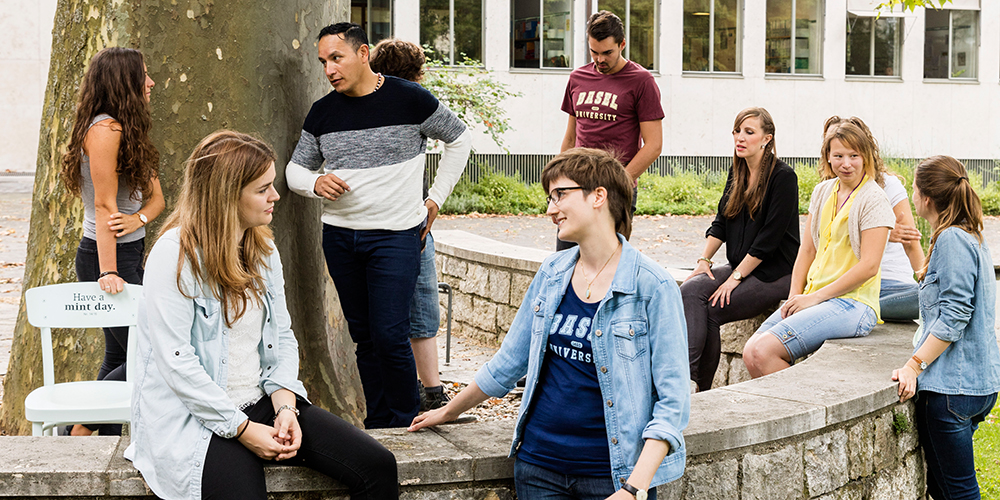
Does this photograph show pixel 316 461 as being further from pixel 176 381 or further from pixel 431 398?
pixel 431 398

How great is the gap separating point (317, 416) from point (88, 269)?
1.79m

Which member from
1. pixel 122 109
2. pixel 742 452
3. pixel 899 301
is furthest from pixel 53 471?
pixel 899 301

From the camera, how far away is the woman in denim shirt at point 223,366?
277cm

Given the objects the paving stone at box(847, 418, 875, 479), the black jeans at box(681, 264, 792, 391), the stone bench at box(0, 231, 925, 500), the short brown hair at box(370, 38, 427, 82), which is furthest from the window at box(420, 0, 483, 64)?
the paving stone at box(847, 418, 875, 479)

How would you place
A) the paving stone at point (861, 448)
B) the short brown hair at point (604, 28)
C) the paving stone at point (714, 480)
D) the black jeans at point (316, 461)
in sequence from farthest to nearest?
the short brown hair at point (604, 28), the paving stone at point (861, 448), the paving stone at point (714, 480), the black jeans at point (316, 461)

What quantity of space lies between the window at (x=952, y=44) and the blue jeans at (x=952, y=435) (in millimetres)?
23426

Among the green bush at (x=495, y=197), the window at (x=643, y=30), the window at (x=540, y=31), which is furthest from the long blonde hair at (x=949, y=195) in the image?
the window at (x=643, y=30)

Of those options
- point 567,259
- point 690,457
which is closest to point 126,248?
point 567,259

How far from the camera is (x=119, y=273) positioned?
424cm

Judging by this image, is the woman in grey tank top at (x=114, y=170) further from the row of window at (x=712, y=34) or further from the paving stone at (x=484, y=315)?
the row of window at (x=712, y=34)

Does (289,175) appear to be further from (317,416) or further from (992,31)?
(992,31)

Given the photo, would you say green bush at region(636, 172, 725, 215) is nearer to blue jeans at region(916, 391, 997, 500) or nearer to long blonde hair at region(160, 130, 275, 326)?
blue jeans at region(916, 391, 997, 500)

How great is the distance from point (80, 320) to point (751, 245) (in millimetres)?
3331

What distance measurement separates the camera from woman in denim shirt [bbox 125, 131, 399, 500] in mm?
2773
